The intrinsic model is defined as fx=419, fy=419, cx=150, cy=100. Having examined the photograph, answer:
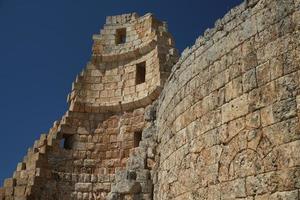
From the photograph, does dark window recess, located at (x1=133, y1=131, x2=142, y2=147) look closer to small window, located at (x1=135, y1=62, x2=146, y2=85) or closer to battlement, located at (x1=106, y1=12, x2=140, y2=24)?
small window, located at (x1=135, y1=62, x2=146, y2=85)

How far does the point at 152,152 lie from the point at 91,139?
4.56 meters

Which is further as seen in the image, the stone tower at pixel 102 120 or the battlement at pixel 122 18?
the battlement at pixel 122 18

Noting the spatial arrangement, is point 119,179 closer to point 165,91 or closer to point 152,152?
point 152,152

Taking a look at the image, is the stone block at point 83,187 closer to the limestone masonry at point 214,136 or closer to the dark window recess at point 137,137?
the limestone masonry at point 214,136

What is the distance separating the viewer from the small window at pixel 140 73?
13641 millimetres

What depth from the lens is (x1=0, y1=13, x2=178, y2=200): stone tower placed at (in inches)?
461

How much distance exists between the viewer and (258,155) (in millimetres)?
4910

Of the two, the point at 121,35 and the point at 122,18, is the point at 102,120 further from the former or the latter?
the point at 122,18

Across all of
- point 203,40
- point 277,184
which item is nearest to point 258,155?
point 277,184

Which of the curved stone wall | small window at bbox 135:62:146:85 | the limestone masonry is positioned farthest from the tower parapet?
the curved stone wall

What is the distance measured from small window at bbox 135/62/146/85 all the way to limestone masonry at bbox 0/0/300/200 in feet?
3.84

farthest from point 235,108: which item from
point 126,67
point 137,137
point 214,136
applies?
point 126,67

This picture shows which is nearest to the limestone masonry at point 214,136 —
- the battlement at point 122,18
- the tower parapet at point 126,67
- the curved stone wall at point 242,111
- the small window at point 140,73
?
the curved stone wall at point 242,111

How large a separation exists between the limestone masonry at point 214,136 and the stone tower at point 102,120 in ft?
0.13
